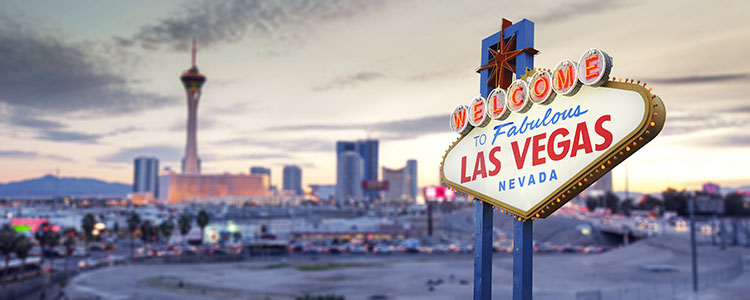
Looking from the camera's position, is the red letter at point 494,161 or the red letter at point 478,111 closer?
the red letter at point 494,161

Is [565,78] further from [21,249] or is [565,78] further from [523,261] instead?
[21,249]

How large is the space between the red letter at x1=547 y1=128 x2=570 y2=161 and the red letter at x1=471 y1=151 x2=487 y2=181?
96.2 inches

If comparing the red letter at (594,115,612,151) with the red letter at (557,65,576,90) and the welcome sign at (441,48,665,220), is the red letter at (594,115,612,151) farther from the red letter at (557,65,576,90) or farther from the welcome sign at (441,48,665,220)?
the red letter at (557,65,576,90)

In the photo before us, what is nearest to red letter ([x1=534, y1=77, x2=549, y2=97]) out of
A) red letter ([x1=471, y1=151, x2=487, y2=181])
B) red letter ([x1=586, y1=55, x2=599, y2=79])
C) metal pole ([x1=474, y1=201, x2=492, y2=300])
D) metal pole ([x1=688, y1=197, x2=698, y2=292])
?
red letter ([x1=586, y1=55, x2=599, y2=79])

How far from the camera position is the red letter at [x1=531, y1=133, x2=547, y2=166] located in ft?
43.3

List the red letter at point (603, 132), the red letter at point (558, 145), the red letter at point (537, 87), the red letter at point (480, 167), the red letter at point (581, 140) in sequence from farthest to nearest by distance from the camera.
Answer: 1. the red letter at point (480, 167)
2. the red letter at point (537, 87)
3. the red letter at point (558, 145)
4. the red letter at point (581, 140)
5. the red letter at point (603, 132)

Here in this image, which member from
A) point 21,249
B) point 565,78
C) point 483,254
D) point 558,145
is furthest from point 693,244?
point 21,249

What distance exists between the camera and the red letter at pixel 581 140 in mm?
11945

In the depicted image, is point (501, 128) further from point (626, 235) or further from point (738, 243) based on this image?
point (626, 235)

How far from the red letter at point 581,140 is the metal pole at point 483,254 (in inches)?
145

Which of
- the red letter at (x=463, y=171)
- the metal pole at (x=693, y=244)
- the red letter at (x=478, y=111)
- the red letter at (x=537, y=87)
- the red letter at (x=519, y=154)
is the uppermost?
the red letter at (x=537, y=87)

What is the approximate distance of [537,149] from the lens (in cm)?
1332

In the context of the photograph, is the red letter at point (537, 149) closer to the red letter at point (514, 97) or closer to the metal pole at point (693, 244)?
the red letter at point (514, 97)

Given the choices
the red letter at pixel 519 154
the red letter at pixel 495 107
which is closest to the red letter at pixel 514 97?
the red letter at pixel 495 107
